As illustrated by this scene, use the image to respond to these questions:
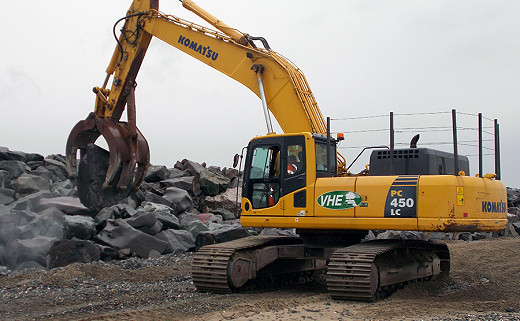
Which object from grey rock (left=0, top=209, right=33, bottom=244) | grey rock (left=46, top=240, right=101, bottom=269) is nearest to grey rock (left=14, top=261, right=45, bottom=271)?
grey rock (left=46, top=240, right=101, bottom=269)

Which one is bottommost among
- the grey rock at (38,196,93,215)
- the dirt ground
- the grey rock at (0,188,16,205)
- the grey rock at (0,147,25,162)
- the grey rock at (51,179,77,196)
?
the dirt ground

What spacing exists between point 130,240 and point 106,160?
2393 mm

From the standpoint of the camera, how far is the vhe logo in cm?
871

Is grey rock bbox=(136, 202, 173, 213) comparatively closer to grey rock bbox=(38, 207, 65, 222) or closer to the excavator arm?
grey rock bbox=(38, 207, 65, 222)

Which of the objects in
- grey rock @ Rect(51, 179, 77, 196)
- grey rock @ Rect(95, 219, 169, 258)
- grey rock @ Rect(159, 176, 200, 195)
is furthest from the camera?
grey rock @ Rect(159, 176, 200, 195)

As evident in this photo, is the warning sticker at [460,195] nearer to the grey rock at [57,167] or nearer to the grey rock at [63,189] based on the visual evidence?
the grey rock at [63,189]

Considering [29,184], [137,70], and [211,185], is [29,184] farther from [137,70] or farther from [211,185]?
[137,70]

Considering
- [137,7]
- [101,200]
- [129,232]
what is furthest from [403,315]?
[137,7]

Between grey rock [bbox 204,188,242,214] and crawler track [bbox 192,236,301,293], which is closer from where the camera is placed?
crawler track [bbox 192,236,301,293]

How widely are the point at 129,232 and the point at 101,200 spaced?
2.25 meters

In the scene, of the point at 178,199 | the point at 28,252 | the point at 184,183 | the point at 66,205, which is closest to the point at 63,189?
the point at 178,199

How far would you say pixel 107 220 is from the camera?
1345 centimetres

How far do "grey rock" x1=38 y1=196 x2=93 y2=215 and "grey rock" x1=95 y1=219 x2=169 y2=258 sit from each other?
4.98 ft

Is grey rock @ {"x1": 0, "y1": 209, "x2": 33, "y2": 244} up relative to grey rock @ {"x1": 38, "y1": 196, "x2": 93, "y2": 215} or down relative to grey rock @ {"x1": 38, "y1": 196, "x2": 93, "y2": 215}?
down
